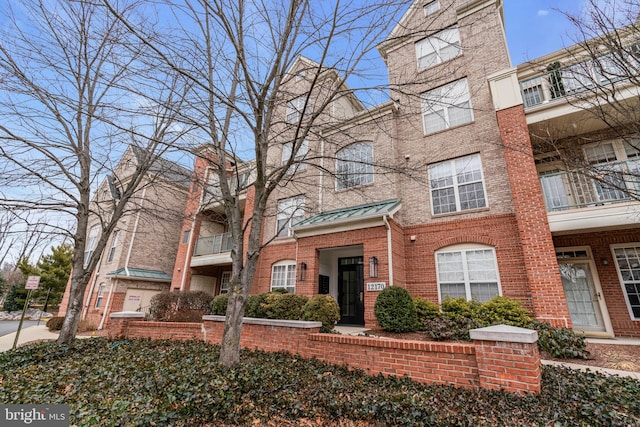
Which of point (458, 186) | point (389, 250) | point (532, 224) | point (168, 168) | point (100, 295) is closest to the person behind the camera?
point (168, 168)

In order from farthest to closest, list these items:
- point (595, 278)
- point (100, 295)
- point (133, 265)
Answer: point (133, 265)
point (100, 295)
point (595, 278)

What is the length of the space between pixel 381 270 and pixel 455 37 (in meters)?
10.3

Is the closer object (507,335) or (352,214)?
(507,335)

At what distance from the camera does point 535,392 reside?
3.62m

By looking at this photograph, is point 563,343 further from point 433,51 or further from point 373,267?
point 433,51

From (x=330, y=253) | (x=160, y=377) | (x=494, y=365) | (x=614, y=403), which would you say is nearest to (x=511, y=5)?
(x=494, y=365)

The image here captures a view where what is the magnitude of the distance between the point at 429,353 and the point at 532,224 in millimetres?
6063

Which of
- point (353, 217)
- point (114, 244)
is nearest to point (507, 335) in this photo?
point (353, 217)

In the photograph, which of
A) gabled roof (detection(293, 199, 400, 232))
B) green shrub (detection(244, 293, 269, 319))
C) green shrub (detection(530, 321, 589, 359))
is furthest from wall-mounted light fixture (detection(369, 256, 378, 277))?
green shrub (detection(530, 321, 589, 359))

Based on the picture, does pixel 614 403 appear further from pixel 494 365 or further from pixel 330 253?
pixel 330 253

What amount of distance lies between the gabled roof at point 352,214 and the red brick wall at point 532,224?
147 inches

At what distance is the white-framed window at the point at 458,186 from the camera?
984 centimetres

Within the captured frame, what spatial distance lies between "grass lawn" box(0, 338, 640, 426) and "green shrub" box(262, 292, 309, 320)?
3.55 meters

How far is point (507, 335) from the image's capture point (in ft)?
12.6
